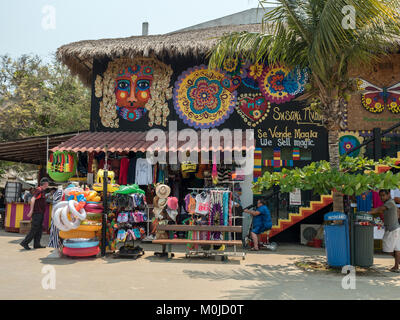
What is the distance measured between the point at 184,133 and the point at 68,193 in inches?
195

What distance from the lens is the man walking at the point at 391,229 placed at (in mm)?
7539

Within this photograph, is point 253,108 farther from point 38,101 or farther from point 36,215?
point 38,101

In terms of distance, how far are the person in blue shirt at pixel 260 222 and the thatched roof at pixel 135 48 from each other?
5.51m

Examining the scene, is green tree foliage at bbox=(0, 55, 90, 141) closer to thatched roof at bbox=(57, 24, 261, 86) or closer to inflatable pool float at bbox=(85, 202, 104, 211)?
thatched roof at bbox=(57, 24, 261, 86)

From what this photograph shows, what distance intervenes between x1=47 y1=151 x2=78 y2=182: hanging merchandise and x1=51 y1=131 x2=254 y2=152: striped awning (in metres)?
0.27

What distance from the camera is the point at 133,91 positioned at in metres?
13.2

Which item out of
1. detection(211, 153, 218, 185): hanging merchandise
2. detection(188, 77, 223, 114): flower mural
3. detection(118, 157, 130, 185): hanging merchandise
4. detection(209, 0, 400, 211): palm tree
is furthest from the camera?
detection(188, 77, 223, 114): flower mural

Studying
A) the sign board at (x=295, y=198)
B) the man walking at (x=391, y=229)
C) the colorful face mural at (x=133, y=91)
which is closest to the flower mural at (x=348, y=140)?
the sign board at (x=295, y=198)

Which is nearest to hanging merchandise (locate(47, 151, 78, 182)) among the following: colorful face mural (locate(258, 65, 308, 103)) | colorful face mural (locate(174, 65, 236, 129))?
colorful face mural (locate(174, 65, 236, 129))

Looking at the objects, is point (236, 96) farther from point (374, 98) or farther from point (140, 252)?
point (140, 252)

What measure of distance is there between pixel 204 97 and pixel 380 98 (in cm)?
597

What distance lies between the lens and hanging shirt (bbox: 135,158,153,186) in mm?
11758
